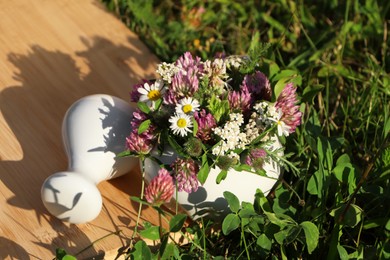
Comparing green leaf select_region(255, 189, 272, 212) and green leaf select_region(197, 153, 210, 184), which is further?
green leaf select_region(255, 189, 272, 212)

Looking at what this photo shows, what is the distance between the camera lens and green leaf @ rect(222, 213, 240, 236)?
63.8 inches

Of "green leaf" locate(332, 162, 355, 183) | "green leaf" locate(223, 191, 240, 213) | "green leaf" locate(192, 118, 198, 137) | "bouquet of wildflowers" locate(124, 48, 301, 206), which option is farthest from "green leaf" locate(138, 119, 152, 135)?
"green leaf" locate(332, 162, 355, 183)

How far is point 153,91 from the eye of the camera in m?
1.65

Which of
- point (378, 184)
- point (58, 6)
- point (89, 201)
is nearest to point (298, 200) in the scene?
point (378, 184)

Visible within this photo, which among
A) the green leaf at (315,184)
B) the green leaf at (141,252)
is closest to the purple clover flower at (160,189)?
the green leaf at (141,252)

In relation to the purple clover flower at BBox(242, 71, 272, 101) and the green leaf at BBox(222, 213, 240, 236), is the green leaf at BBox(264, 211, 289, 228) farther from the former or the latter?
the purple clover flower at BBox(242, 71, 272, 101)

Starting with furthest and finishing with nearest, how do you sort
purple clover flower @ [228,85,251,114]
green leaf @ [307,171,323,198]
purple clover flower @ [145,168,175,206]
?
green leaf @ [307,171,323,198], purple clover flower @ [228,85,251,114], purple clover flower @ [145,168,175,206]

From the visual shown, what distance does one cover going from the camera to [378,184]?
70.6 inches

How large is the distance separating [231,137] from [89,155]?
0.34 meters

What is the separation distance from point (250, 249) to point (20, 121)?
64cm

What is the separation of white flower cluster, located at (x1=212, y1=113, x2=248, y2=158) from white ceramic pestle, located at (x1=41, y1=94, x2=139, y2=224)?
0.25m

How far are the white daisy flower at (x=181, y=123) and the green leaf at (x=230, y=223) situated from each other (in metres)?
0.20

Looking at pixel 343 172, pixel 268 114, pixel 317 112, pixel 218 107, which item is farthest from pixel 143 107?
pixel 317 112

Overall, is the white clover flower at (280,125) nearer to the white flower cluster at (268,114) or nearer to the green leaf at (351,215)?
the white flower cluster at (268,114)
